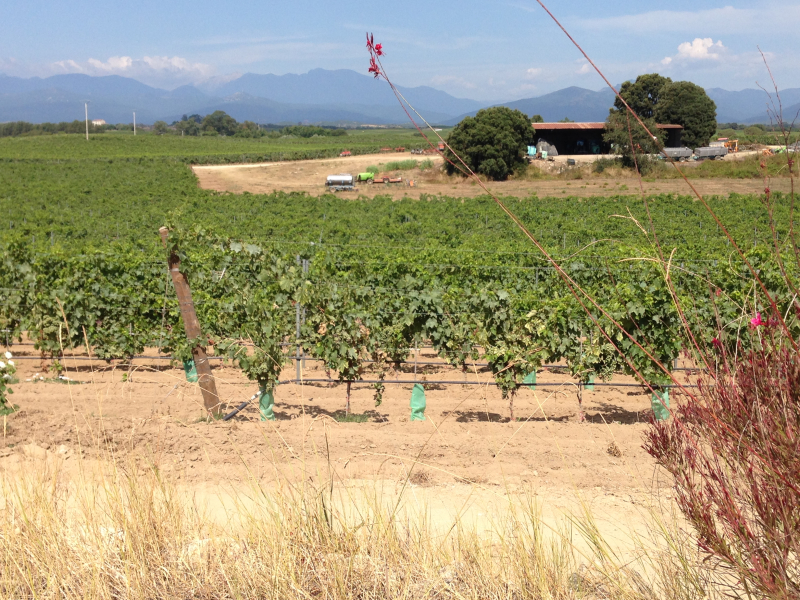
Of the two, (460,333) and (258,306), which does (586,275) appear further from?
(258,306)

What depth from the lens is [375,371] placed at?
8.81 m

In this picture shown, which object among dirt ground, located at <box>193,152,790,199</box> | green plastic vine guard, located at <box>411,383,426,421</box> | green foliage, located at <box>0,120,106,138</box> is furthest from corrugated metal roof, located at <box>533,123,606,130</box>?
green foliage, located at <box>0,120,106,138</box>

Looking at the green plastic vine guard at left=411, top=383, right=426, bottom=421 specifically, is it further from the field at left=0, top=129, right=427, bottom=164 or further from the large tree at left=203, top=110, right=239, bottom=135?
the large tree at left=203, top=110, right=239, bottom=135

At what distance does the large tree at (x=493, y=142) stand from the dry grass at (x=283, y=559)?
4529cm

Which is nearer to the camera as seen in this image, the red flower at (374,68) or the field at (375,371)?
the red flower at (374,68)

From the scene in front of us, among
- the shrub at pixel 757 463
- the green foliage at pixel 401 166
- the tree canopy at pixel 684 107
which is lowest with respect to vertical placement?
the shrub at pixel 757 463

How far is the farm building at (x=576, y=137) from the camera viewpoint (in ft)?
184

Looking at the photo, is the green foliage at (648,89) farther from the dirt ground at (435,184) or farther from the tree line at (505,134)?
the dirt ground at (435,184)

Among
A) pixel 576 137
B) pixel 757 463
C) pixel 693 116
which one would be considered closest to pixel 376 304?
pixel 757 463

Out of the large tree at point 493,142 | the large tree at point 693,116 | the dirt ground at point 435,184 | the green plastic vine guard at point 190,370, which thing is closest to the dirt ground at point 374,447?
the green plastic vine guard at point 190,370

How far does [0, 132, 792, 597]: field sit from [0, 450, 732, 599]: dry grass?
5.5 inches

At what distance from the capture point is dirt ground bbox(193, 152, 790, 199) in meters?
40.7

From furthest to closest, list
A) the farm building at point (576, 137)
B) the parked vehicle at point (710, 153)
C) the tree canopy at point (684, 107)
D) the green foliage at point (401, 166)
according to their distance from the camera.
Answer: the farm building at point (576, 137) < the tree canopy at point (684, 107) < the green foliage at point (401, 166) < the parked vehicle at point (710, 153)

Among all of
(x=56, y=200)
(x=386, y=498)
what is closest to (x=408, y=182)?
(x=56, y=200)
